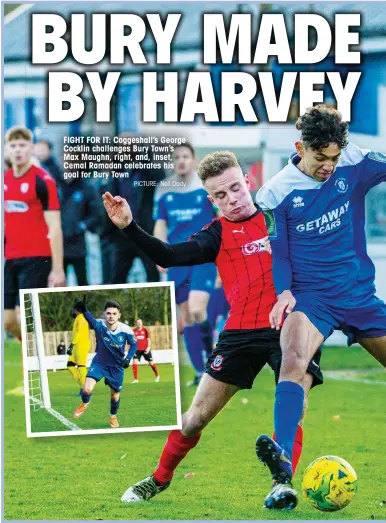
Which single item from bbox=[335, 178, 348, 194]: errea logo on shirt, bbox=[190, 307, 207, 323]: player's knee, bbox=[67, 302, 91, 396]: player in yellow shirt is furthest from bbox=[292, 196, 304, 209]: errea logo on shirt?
bbox=[190, 307, 207, 323]: player's knee

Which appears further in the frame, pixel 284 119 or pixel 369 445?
pixel 369 445

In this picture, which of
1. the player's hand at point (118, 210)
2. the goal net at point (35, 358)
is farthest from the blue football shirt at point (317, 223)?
the goal net at point (35, 358)

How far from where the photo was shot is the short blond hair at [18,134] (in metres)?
8.51

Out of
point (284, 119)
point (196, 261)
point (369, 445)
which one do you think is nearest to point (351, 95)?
point (284, 119)

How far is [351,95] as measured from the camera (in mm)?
8328

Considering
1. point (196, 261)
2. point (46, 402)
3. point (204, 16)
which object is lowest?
point (46, 402)

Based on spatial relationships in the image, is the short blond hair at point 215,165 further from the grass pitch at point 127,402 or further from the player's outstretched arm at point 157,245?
the grass pitch at point 127,402

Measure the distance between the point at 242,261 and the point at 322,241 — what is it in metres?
0.50

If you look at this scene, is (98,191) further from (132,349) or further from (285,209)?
(285,209)

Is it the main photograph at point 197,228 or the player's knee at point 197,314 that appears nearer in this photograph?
the main photograph at point 197,228

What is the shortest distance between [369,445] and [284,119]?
8.38ft

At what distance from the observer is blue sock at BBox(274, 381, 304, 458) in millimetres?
6707

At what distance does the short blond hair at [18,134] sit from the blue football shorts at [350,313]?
2.44 metres

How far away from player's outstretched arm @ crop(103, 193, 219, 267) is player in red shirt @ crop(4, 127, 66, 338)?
5.99ft
